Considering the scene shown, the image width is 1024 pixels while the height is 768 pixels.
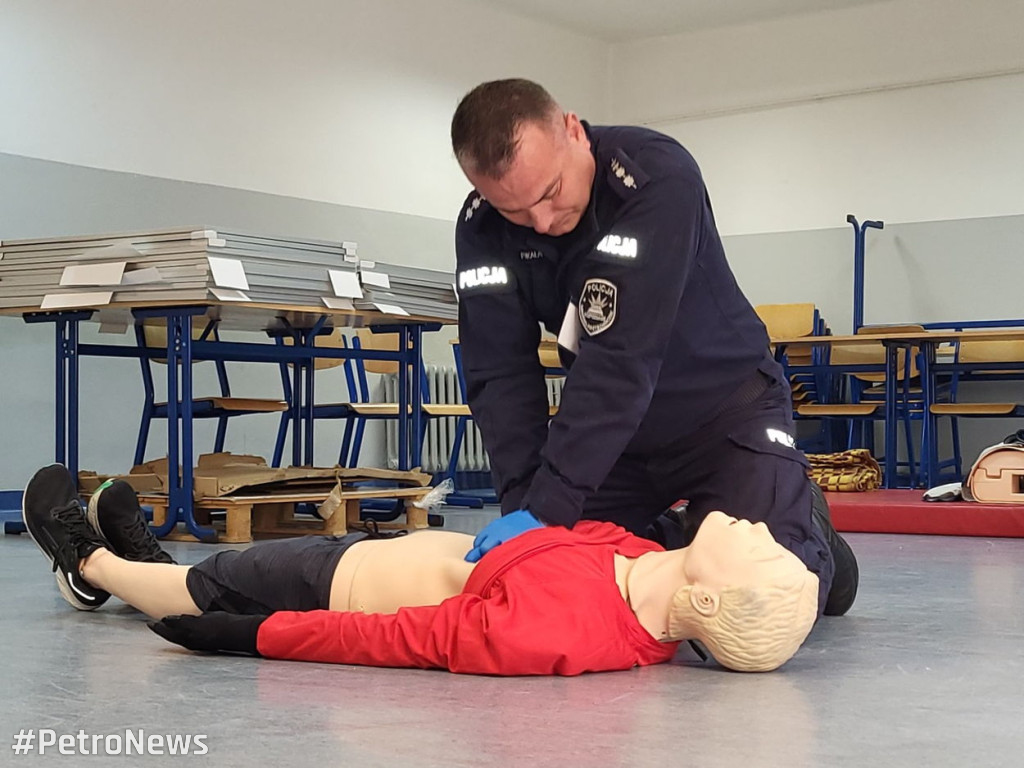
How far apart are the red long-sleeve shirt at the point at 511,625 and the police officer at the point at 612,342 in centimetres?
11

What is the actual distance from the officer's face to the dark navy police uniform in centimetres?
5

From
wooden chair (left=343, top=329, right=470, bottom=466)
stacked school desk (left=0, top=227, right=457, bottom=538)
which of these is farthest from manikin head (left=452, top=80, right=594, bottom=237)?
wooden chair (left=343, top=329, right=470, bottom=466)

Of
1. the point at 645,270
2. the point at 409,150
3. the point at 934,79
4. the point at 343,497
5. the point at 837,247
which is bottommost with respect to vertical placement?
the point at 343,497

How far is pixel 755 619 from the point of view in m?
1.88

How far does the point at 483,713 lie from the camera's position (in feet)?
5.45

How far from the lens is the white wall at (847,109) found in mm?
8180

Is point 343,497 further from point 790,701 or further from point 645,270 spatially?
point 790,701

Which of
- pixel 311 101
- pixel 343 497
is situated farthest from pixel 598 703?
pixel 311 101

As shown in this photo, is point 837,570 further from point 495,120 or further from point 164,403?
point 164,403

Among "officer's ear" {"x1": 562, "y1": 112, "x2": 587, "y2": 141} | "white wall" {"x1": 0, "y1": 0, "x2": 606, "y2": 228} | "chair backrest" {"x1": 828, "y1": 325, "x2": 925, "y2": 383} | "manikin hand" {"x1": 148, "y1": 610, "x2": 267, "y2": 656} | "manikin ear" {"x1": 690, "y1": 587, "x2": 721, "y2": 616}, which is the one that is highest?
"white wall" {"x1": 0, "y1": 0, "x2": 606, "y2": 228}

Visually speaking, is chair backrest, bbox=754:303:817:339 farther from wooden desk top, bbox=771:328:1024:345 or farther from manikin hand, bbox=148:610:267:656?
manikin hand, bbox=148:610:267:656

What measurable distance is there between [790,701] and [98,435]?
16.6ft

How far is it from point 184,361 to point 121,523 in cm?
183

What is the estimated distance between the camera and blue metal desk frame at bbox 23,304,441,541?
4.30 m
